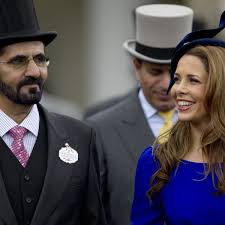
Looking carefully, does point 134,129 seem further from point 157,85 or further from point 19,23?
point 19,23

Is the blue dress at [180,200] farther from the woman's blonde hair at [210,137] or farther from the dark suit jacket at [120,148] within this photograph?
the dark suit jacket at [120,148]

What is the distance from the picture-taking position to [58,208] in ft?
20.7

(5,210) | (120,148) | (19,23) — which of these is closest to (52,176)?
(5,210)

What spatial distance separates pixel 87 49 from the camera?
16.5 meters

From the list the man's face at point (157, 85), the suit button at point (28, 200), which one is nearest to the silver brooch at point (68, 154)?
the suit button at point (28, 200)

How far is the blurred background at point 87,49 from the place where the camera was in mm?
16156

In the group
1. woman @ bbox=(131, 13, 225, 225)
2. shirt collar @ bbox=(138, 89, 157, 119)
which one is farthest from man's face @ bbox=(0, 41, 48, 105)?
shirt collar @ bbox=(138, 89, 157, 119)

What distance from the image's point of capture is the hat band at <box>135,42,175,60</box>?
8.16 m

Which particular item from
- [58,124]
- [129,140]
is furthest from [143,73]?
[58,124]

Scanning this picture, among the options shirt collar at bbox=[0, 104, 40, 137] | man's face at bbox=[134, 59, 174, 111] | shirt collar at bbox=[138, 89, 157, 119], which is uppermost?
shirt collar at bbox=[0, 104, 40, 137]

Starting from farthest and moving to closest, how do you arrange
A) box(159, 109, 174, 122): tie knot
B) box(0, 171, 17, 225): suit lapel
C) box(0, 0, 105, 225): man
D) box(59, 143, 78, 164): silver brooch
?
box(159, 109, 174, 122): tie knot, box(59, 143, 78, 164): silver brooch, box(0, 0, 105, 225): man, box(0, 171, 17, 225): suit lapel

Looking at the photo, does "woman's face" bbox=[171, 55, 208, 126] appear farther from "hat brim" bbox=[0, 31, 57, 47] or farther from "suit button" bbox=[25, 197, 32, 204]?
"suit button" bbox=[25, 197, 32, 204]

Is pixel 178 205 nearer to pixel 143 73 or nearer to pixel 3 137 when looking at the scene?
pixel 3 137

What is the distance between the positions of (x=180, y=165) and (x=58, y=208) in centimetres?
71
